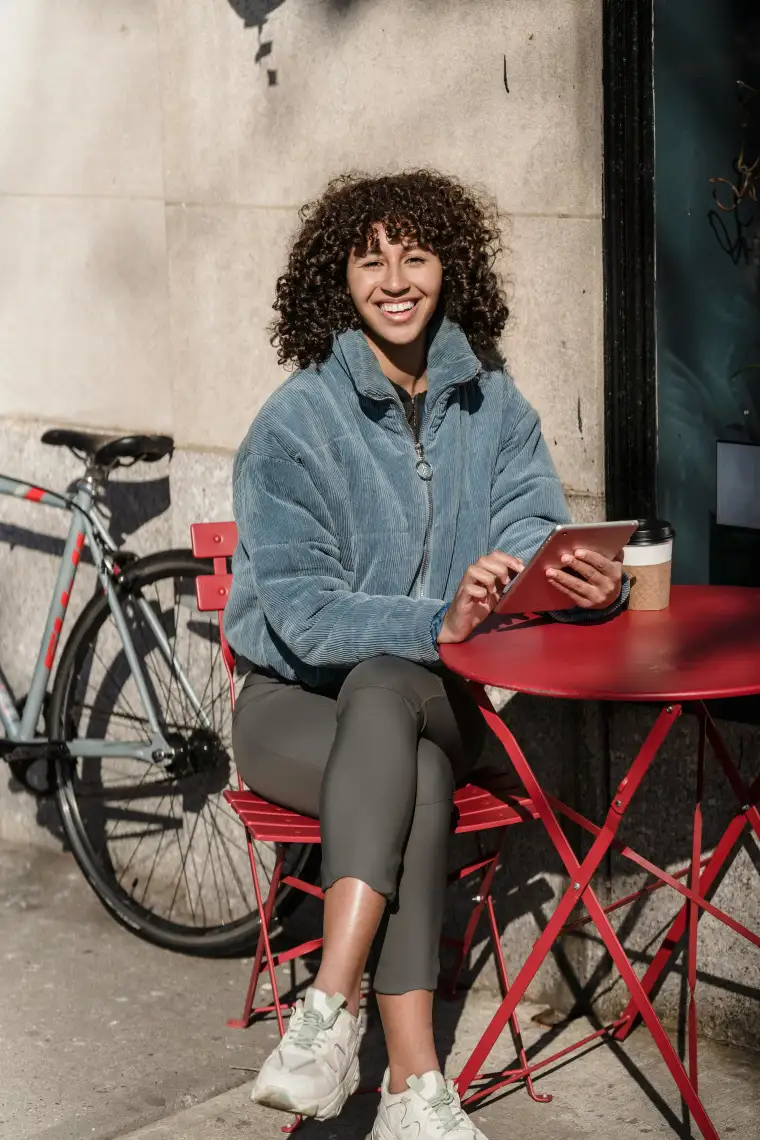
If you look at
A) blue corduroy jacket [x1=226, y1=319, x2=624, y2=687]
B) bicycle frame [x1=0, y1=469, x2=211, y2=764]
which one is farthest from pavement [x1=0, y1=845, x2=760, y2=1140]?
blue corduroy jacket [x1=226, y1=319, x2=624, y2=687]

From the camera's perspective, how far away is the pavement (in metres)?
3.65

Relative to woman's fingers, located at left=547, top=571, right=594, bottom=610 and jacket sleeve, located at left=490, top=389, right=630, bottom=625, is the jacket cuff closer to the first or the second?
woman's fingers, located at left=547, top=571, right=594, bottom=610

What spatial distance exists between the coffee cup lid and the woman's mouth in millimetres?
698

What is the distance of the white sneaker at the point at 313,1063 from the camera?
303 cm

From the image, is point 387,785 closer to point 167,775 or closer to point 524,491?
point 524,491

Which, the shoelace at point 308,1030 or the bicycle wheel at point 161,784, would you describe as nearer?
the shoelace at point 308,1030

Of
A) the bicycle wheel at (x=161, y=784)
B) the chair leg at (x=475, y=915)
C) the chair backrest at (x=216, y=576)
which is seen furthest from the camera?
the bicycle wheel at (x=161, y=784)

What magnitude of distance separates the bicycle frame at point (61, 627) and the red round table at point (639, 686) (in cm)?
136

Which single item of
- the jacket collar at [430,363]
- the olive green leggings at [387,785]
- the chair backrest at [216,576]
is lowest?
the olive green leggings at [387,785]

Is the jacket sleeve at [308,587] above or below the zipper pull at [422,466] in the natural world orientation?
below

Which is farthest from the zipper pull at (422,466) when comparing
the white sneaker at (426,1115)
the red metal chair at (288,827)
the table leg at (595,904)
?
the white sneaker at (426,1115)

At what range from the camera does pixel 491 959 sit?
4.31 metres

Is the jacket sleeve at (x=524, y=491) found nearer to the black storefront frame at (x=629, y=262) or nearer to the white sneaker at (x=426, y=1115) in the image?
the black storefront frame at (x=629, y=262)

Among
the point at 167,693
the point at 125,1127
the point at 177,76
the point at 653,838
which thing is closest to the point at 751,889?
the point at 653,838
